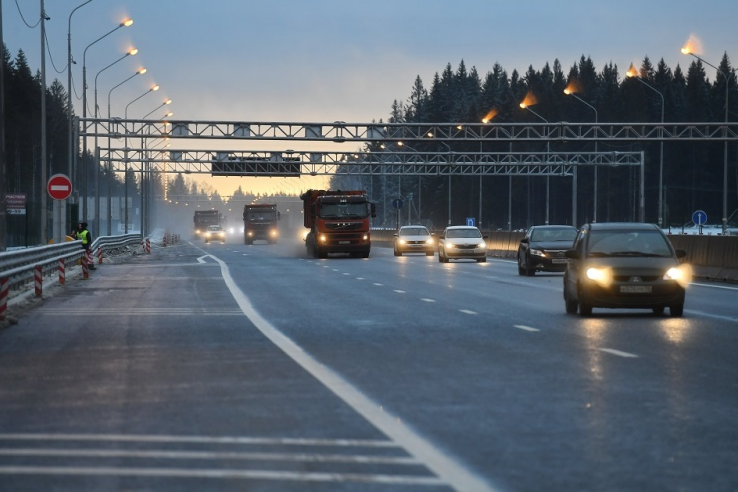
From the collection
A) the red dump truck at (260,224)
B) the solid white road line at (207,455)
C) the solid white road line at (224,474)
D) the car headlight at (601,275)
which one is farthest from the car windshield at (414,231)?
the solid white road line at (224,474)

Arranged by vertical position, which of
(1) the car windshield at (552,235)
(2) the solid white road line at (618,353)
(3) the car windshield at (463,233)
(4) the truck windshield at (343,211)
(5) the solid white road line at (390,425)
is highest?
(4) the truck windshield at (343,211)

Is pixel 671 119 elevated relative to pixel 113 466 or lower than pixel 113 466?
elevated

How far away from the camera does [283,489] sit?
7777 millimetres

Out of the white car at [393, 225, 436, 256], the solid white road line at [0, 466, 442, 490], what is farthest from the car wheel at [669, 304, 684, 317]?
the white car at [393, 225, 436, 256]

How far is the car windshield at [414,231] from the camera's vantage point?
66.8m

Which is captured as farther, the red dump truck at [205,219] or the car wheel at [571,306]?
the red dump truck at [205,219]

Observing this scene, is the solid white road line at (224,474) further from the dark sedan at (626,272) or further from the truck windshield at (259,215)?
the truck windshield at (259,215)

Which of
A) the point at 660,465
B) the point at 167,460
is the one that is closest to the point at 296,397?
the point at 167,460

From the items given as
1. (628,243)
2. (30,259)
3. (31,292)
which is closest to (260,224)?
(30,259)

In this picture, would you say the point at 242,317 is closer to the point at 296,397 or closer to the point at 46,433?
the point at 296,397

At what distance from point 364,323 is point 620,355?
5.84 meters

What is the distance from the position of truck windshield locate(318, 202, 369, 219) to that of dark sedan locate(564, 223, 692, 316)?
38276 millimetres

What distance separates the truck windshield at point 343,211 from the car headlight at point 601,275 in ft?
129

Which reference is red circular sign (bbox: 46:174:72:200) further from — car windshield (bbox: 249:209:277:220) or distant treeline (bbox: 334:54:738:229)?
distant treeline (bbox: 334:54:738:229)
